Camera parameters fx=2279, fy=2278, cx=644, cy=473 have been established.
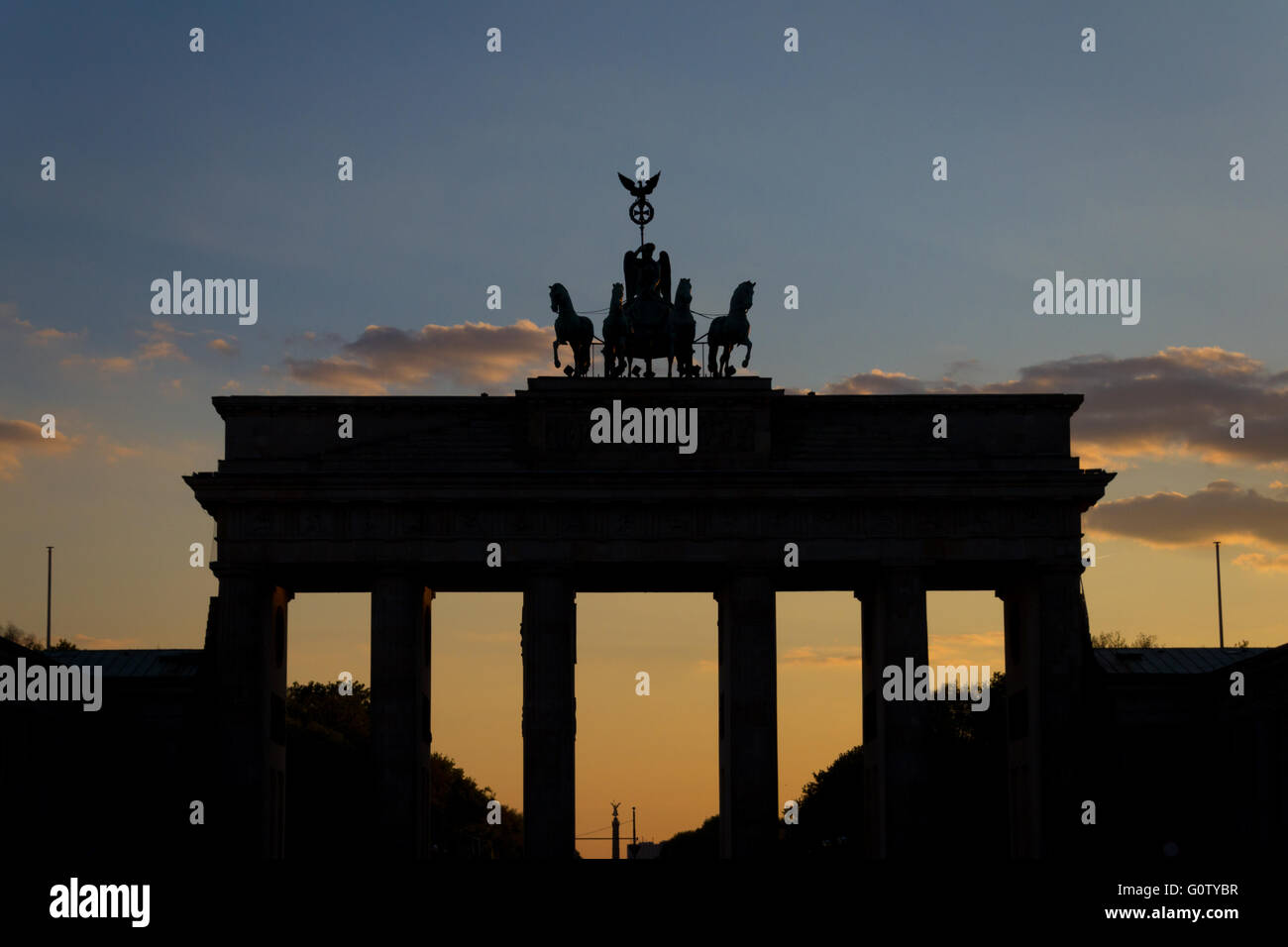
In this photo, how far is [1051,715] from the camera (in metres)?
82.9

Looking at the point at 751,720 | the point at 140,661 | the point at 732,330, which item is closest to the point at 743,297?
the point at 732,330

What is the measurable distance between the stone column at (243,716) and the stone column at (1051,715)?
2806 cm

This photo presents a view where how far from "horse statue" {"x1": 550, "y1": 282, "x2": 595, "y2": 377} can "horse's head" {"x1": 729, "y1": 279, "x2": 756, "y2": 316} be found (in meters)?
5.53

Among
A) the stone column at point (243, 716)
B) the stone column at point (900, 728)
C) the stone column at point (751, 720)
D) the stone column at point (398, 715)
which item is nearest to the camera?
the stone column at point (243, 716)

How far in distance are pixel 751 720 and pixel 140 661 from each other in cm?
2382

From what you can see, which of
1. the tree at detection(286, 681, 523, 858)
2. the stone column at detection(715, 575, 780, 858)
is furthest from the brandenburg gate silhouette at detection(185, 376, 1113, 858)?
the tree at detection(286, 681, 523, 858)

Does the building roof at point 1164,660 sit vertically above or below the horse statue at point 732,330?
below

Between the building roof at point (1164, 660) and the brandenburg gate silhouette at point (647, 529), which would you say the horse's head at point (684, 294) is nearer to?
the brandenburg gate silhouette at point (647, 529)

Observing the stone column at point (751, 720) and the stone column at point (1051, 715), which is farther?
the stone column at point (751, 720)

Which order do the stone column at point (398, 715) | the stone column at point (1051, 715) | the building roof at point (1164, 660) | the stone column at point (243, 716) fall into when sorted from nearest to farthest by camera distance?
the stone column at point (243, 716), the stone column at point (1051, 715), the stone column at point (398, 715), the building roof at point (1164, 660)

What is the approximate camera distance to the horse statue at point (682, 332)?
8638cm

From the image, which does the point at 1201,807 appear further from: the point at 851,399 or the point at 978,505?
the point at 851,399

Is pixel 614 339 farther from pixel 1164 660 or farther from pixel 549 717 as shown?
pixel 1164 660

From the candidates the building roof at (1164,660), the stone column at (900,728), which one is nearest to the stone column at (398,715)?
the stone column at (900,728)
